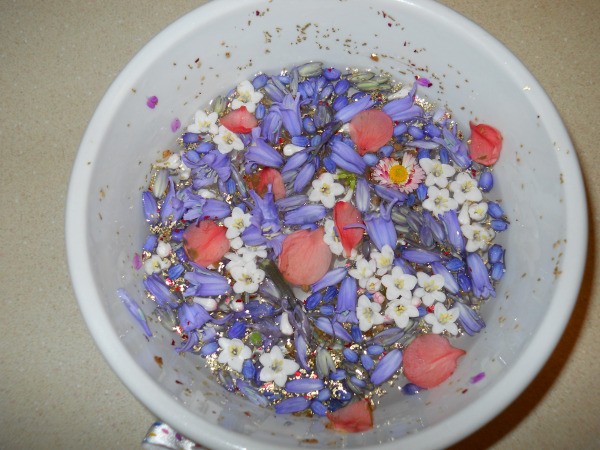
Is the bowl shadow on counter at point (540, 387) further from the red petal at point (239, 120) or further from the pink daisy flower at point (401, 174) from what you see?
the red petal at point (239, 120)

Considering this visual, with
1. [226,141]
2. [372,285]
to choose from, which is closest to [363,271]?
[372,285]

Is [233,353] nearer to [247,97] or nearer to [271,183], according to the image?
[271,183]

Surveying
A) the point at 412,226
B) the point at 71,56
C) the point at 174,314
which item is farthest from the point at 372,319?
the point at 71,56

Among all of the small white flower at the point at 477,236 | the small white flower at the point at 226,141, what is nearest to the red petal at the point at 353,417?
the small white flower at the point at 477,236

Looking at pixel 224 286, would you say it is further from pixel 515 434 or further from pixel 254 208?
pixel 515 434

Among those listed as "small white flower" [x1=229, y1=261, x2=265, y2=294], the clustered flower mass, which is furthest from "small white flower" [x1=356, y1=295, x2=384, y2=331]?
"small white flower" [x1=229, y1=261, x2=265, y2=294]

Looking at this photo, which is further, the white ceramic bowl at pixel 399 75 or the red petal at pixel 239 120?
the red petal at pixel 239 120
